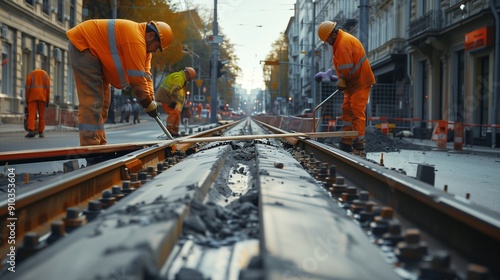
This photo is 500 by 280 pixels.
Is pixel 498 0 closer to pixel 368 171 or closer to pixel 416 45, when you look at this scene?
pixel 416 45

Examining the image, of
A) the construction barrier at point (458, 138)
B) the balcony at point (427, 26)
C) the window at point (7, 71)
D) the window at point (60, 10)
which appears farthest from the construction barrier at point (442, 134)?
the window at point (60, 10)

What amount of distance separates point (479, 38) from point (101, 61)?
52.7 ft

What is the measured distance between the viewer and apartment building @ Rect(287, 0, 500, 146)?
18.4m

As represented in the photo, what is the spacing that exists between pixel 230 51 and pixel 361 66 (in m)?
51.7

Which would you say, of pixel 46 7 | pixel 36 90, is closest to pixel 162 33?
pixel 36 90

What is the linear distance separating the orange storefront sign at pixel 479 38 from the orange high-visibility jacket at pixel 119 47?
599 inches

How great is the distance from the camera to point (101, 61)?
6.03m

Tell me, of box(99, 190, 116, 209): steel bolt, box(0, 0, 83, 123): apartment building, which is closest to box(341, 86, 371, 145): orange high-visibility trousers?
box(99, 190, 116, 209): steel bolt

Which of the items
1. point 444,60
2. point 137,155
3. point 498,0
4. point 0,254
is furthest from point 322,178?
point 444,60

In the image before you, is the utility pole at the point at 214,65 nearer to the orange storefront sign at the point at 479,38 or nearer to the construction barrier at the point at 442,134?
the orange storefront sign at the point at 479,38

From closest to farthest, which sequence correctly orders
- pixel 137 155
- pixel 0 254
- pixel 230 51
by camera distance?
pixel 0 254, pixel 137 155, pixel 230 51

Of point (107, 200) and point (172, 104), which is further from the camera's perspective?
point (172, 104)

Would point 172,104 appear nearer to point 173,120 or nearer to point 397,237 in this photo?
point 173,120

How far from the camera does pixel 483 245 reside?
1.88 m
